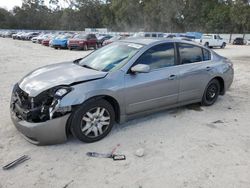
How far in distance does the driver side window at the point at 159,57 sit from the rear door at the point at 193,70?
0.24 meters

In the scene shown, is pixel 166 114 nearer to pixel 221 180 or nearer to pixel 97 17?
pixel 221 180

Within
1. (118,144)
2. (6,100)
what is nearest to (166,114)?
(118,144)

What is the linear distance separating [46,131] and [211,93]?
3827 millimetres

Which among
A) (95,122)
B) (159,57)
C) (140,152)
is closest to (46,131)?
(95,122)

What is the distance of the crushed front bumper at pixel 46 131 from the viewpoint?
3748 mm

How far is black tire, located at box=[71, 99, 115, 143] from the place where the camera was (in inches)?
154

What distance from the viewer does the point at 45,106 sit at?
381 centimetres

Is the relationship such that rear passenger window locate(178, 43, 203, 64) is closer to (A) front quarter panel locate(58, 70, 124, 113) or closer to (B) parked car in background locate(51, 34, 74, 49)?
(A) front quarter panel locate(58, 70, 124, 113)

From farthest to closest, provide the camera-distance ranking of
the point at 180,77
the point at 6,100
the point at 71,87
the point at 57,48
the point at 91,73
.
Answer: the point at 57,48, the point at 6,100, the point at 180,77, the point at 91,73, the point at 71,87

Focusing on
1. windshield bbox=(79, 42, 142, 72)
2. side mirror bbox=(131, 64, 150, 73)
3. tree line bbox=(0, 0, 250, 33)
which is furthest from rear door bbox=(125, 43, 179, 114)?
tree line bbox=(0, 0, 250, 33)

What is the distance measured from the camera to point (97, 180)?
324cm

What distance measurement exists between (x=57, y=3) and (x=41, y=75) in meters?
95.6

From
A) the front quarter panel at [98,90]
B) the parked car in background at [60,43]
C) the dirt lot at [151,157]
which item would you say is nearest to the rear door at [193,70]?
the dirt lot at [151,157]

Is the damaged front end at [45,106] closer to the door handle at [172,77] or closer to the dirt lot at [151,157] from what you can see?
the dirt lot at [151,157]
